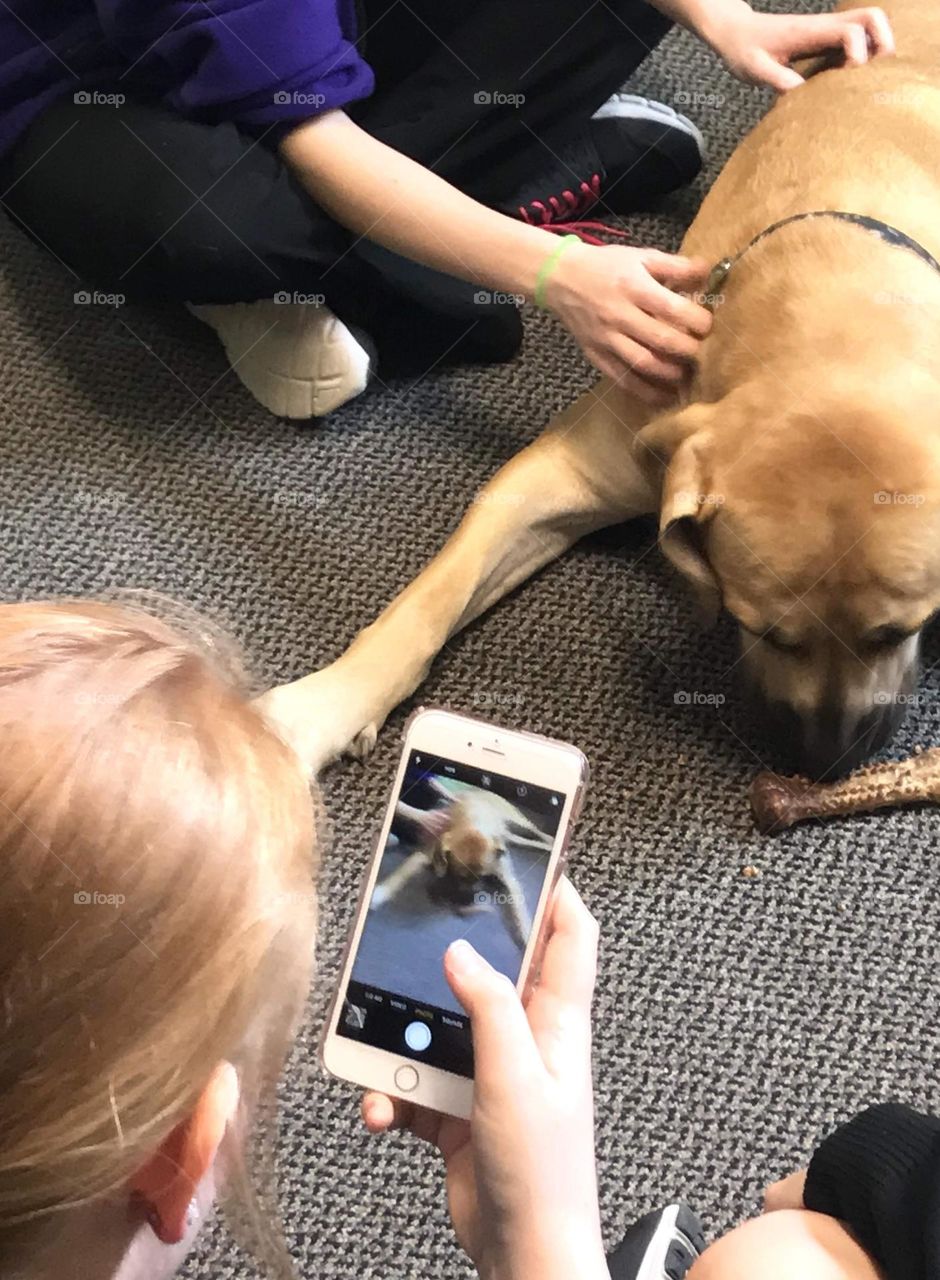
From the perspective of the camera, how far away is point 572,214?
5.86 ft

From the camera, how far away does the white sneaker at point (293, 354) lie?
1.54 meters

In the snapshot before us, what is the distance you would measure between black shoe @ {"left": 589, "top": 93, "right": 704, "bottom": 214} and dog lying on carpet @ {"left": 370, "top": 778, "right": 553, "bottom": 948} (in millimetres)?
1209

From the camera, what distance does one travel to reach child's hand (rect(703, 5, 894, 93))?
1545 mm

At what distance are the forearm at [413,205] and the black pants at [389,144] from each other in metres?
0.07

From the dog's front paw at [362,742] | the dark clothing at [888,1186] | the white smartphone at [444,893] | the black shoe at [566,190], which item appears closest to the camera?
the dark clothing at [888,1186]

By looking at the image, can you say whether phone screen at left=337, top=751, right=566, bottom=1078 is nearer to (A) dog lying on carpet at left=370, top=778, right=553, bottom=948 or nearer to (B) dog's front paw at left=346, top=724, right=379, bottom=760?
(A) dog lying on carpet at left=370, top=778, right=553, bottom=948

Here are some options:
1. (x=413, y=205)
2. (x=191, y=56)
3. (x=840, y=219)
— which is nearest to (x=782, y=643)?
(x=840, y=219)

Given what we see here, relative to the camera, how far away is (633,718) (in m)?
1.41

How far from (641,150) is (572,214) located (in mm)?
135

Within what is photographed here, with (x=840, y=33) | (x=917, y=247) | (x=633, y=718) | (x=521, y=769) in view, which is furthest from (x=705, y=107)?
(x=521, y=769)

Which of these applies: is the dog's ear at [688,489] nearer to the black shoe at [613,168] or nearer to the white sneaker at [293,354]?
the white sneaker at [293,354]

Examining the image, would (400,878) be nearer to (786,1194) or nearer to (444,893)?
(444,893)

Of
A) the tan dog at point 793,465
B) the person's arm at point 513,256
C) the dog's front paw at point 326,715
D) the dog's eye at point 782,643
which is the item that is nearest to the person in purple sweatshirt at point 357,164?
the person's arm at point 513,256

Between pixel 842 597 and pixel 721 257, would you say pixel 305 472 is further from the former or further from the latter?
pixel 842 597
